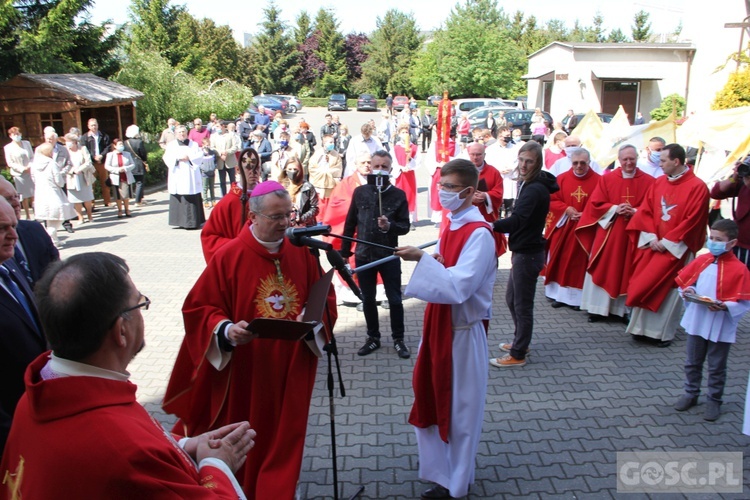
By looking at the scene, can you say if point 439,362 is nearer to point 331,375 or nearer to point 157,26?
point 331,375

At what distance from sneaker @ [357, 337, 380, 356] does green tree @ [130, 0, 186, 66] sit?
36854 mm

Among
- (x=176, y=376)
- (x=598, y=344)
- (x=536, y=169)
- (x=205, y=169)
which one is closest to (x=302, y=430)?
(x=176, y=376)

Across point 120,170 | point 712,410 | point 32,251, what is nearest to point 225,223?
point 32,251

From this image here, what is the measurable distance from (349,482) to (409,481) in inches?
15.9

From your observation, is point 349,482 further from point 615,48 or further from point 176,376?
point 615,48

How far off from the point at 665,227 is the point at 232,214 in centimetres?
429

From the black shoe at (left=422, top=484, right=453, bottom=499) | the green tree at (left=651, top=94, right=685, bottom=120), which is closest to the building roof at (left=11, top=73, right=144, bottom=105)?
the black shoe at (left=422, top=484, right=453, bottom=499)

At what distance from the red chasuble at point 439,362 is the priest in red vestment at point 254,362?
0.67 m

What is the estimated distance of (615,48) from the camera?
33.9 metres

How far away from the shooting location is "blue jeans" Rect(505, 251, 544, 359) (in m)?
5.52

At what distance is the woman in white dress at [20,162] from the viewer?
12.0 m

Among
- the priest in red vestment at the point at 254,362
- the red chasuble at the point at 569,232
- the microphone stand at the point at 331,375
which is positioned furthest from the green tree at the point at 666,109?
the priest in red vestment at the point at 254,362

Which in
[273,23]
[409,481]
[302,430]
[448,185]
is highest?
[273,23]

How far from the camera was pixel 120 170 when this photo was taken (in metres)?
13.1
